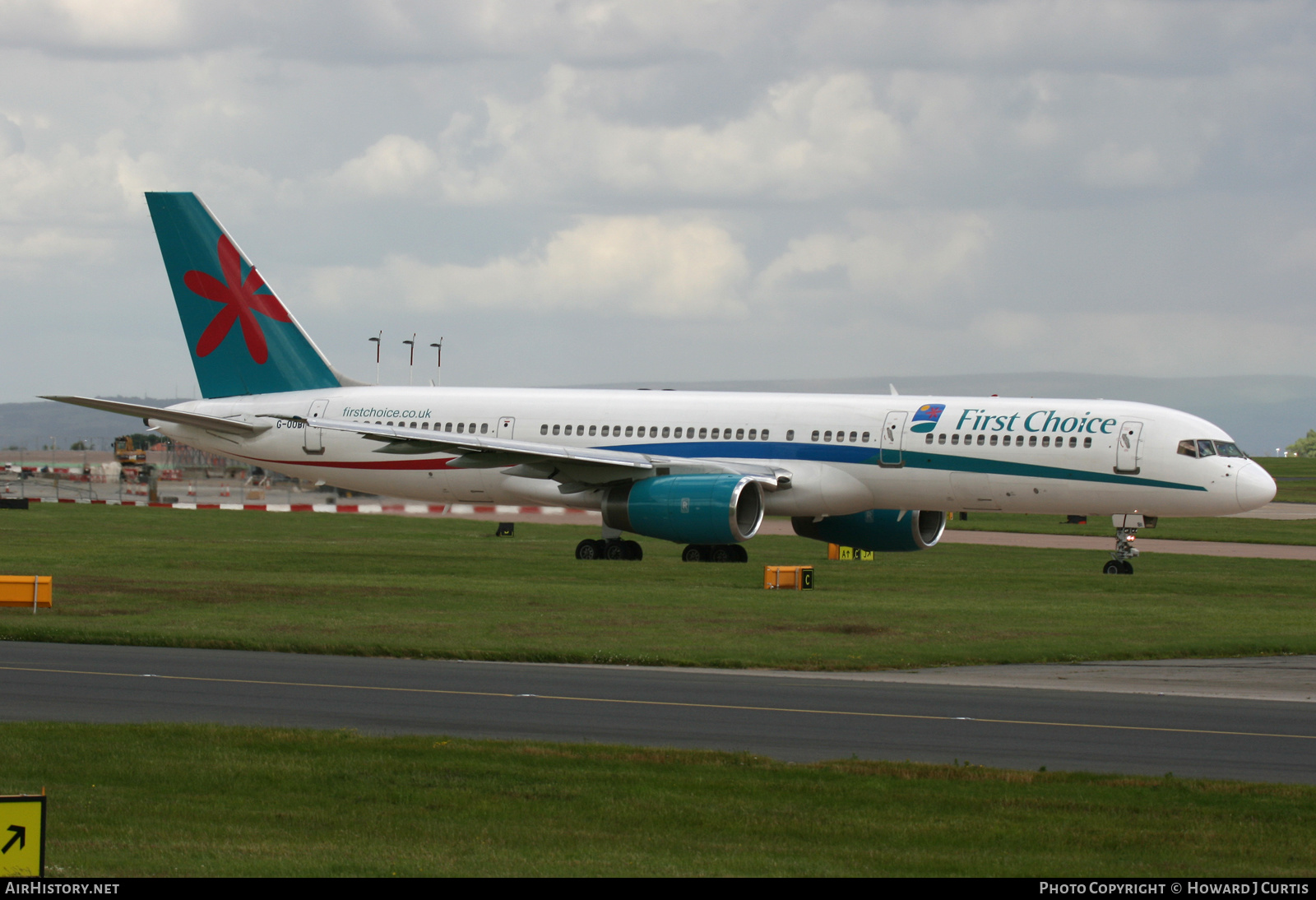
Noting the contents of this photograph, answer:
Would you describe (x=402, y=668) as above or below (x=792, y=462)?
below

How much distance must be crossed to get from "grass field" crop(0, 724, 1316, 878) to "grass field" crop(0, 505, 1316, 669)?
796cm

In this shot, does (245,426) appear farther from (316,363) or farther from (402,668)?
(402,668)

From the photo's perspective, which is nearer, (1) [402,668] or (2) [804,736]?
(2) [804,736]

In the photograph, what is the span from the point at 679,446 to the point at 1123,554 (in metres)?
10.7

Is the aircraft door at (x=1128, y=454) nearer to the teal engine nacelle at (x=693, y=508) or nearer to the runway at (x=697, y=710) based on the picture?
the teal engine nacelle at (x=693, y=508)

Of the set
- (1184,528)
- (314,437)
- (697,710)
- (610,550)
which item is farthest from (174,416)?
(1184,528)

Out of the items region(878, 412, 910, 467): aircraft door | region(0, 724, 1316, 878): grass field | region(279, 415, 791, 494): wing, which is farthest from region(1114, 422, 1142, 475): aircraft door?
region(0, 724, 1316, 878): grass field

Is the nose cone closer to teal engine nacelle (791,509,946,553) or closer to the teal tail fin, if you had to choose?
teal engine nacelle (791,509,946,553)

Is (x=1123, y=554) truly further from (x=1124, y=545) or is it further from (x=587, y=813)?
(x=587, y=813)

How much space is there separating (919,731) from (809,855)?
558cm

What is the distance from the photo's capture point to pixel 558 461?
37.6 meters
